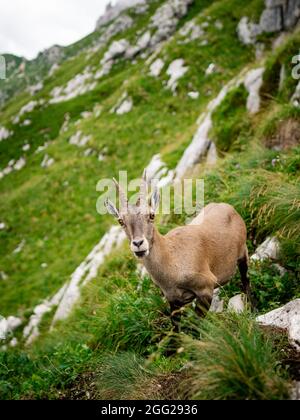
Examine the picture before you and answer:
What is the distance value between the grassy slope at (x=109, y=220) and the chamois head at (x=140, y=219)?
134cm

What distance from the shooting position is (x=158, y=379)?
566 cm

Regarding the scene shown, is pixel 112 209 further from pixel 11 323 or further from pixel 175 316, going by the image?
pixel 11 323

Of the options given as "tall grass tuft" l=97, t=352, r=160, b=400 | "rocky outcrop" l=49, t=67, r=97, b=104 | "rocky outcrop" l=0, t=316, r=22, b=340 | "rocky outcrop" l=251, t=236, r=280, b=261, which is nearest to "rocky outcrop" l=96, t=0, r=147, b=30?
"rocky outcrop" l=49, t=67, r=97, b=104

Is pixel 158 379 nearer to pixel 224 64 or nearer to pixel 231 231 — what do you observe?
pixel 231 231

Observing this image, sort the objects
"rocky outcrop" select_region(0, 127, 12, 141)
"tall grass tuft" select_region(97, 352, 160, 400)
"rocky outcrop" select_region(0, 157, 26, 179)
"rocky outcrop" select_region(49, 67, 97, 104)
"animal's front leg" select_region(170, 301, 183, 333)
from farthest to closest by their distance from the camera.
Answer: "rocky outcrop" select_region(49, 67, 97, 104)
"rocky outcrop" select_region(0, 127, 12, 141)
"rocky outcrop" select_region(0, 157, 26, 179)
"animal's front leg" select_region(170, 301, 183, 333)
"tall grass tuft" select_region(97, 352, 160, 400)

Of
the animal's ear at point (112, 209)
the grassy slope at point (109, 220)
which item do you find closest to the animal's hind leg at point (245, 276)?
the grassy slope at point (109, 220)

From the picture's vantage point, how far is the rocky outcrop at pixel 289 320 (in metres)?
5.15

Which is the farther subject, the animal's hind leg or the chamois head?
the animal's hind leg

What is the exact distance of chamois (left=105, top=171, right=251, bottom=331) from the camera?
661cm

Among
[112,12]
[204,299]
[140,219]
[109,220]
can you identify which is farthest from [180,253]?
[112,12]

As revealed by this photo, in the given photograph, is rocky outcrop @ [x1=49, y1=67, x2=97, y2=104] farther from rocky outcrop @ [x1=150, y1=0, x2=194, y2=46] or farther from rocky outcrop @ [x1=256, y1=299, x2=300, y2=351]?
rocky outcrop @ [x1=256, y1=299, x2=300, y2=351]

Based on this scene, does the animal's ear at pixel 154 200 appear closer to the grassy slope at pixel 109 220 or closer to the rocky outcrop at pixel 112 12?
the grassy slope at pixel 109 220

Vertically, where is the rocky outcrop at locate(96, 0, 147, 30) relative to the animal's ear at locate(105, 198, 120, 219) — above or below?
above
